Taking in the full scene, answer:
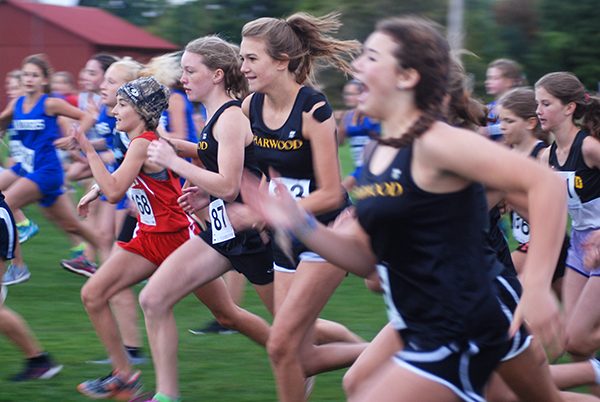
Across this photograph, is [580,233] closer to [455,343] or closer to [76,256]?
[455,343]

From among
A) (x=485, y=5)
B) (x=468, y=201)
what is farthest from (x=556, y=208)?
(x=485, y=5)

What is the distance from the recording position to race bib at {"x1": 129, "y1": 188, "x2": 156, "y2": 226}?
4.32 metres

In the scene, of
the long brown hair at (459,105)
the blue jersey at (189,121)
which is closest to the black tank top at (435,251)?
the long brown hair at (459,105)

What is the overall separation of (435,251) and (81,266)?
Answer: 567cm

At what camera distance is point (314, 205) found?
345cm

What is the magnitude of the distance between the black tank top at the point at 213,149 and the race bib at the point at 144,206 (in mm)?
413

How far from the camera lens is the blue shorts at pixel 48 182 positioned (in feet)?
23.2

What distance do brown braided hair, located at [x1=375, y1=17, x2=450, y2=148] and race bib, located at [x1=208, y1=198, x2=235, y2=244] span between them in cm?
177

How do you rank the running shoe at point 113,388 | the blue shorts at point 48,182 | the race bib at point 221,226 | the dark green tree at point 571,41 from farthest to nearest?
the dark green tree at point 571,41
the blue shorts at point 48,182
the running shoe at point 113,388
the race bib at point 221,226

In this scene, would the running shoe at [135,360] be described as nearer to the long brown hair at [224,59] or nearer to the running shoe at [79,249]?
the long brown hair at [224,59]

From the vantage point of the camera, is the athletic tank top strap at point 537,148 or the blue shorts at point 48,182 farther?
the blue shorts at point 48,182

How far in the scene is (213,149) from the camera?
409 cm

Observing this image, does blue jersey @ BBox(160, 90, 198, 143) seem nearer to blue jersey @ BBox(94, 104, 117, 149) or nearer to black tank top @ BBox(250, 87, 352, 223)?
blue jersey @ BBox(94, 104, 117, 149)

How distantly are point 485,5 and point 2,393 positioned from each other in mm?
37543
